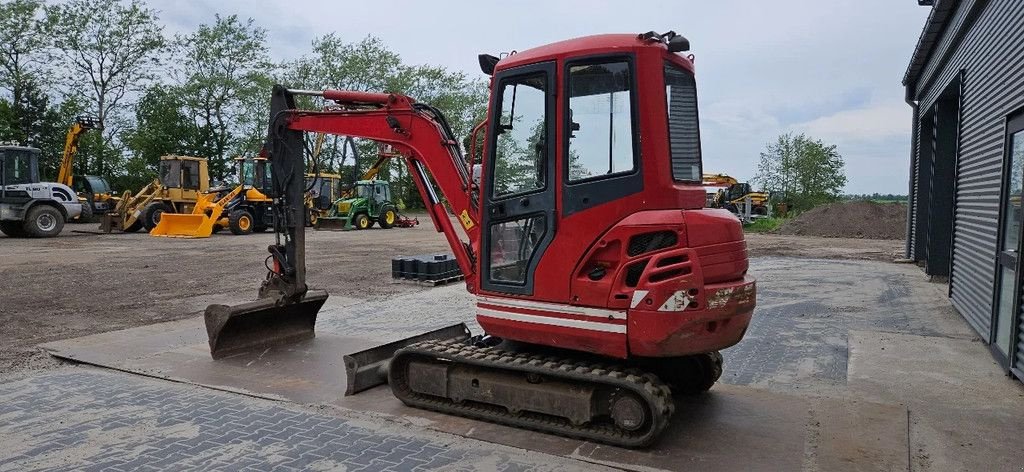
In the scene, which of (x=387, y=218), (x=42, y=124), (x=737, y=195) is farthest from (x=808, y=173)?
(x=42, y=124)

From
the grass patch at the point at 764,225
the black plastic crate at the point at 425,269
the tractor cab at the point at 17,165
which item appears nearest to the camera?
the black plastic crate at the point at 425,269

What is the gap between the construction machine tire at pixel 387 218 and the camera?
1193 inches

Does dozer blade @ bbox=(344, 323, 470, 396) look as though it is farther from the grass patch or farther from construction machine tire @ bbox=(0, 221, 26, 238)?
the grass patch

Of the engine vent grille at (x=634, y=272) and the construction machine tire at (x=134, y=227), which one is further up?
the engine vent grille at (x=634, y=272)

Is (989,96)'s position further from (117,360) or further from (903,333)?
(117,360)

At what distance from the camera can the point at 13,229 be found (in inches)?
840

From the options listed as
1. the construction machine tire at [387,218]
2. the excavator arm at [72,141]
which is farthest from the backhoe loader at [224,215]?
the construction machine tire at [387,218]

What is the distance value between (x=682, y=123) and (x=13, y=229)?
2365 centimetres

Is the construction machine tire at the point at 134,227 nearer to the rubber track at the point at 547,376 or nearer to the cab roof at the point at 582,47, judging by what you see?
the rubber track at the point at 547,376

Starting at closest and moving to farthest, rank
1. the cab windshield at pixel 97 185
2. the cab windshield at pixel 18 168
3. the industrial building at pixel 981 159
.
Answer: the industrial building at pixel 981 159
the cab windshield at pixel 18 168
the cab windshield at pixel 97 185

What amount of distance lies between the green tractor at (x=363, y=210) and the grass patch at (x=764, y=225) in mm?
16728

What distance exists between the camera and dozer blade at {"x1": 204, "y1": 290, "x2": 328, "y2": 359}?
263 inches

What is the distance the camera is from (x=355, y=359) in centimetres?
562

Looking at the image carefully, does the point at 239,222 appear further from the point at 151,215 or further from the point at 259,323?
the point at 259,323
